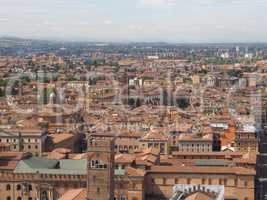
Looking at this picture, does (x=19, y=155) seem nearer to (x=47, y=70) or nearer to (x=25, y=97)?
(x=25, y=97)

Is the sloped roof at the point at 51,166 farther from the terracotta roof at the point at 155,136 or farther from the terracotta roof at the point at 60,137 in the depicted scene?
the terracotta roof at the point at 155,136

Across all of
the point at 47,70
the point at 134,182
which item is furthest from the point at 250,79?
the point at 134,182

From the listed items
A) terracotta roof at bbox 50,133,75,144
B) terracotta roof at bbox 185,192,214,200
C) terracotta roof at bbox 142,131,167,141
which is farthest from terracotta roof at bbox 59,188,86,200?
terracotta roof at bbox 142,131,167,141

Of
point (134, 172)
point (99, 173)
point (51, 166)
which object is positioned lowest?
point (51, 166)

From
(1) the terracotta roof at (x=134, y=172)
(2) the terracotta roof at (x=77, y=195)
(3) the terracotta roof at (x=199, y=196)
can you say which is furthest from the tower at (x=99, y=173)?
(1) the terracotta roof at (x=134, y=172)

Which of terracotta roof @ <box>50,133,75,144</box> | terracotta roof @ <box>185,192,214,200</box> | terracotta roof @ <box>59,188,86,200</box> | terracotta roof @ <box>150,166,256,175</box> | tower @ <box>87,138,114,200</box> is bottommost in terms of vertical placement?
terracotta roof @ <box>50,133,75,144</box>

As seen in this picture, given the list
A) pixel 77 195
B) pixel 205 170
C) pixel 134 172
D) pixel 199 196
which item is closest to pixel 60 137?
pixel 134 172

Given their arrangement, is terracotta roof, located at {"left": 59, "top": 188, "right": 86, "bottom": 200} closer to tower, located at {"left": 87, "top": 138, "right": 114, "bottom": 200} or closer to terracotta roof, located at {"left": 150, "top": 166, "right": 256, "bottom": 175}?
tower, located at {"left": 87, "top": 138, "right": 114, "bottom": 200}

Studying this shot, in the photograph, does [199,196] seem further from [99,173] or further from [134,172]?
[134,172]
